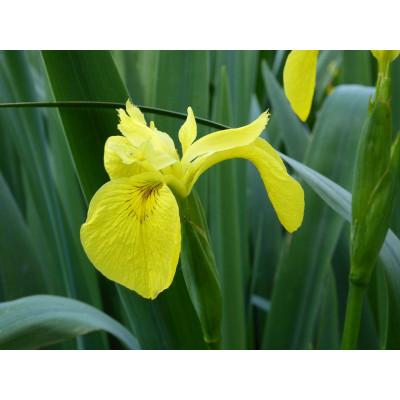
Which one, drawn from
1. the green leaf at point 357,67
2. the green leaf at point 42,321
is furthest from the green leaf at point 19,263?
the green leaf at point 357,67

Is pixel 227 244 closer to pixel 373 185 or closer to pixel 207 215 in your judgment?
pixel 207 215

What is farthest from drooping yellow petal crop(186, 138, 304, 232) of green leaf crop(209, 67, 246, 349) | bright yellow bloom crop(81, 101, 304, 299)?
green leaf crop(209, 67, 246, 349)

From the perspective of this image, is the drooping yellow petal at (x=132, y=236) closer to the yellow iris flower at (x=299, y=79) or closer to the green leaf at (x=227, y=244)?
the yellow iris flower at (x=299, y=79)

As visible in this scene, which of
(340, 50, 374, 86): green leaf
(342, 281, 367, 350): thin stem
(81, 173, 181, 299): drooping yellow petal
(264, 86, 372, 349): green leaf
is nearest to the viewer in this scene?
(81, 173, 181, 299): drooping yellow petal

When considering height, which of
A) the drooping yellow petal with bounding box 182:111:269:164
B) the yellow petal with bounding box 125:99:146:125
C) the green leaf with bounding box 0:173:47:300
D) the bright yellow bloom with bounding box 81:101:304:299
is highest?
the yellow petal with bounding box 125:99:146:125

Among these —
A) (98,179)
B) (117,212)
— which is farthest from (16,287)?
(117,212)

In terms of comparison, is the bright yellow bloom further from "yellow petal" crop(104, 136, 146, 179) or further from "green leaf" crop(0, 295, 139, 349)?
"green leaf" crop(0, 295, 139, 349)
